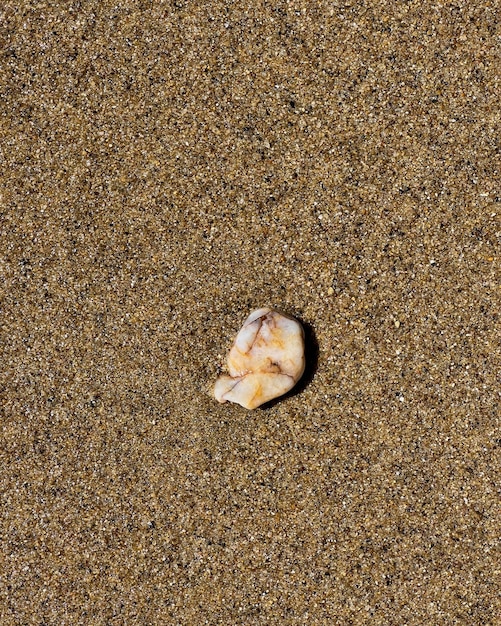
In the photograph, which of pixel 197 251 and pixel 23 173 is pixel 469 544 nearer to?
pixel 197 251

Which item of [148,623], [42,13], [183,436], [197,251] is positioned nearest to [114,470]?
[183,436]

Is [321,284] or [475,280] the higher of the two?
[475,280]

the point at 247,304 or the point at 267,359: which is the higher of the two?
the point at 247,304

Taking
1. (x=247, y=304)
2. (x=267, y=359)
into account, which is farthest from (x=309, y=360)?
(x=247, y=304)

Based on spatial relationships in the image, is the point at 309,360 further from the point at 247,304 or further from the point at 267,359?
the point at 247,304
